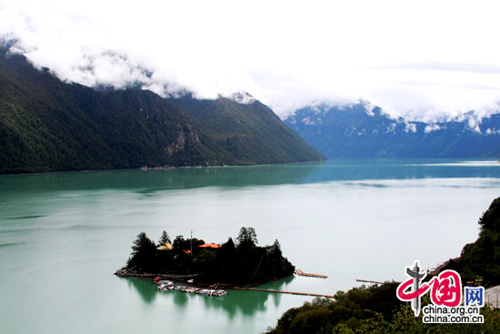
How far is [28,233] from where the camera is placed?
50.3 m

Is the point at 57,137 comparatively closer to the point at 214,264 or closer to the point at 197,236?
the point at 197,236

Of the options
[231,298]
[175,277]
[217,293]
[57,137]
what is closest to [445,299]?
[231,298]

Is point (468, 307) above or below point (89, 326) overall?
above

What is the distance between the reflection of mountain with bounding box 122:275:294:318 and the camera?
98.0 ft

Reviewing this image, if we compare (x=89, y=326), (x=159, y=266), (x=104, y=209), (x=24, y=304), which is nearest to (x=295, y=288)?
(x=159, y=266)

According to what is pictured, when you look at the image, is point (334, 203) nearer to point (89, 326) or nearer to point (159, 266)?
point (159, 266)

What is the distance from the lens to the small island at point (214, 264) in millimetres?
34281


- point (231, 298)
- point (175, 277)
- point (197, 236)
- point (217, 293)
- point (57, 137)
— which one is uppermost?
point (57, 137)

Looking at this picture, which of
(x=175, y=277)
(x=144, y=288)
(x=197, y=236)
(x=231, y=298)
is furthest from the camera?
(x=197, y=236)

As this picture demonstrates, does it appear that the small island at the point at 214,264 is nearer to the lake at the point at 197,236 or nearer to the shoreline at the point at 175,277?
the shoreline at the point at 175,277

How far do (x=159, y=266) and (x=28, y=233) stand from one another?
20.7 metres

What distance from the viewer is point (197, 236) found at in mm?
49500

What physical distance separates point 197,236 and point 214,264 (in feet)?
47.8

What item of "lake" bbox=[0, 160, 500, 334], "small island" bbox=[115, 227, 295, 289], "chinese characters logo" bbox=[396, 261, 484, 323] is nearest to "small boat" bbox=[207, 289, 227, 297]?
"lake" bbox=[0, 160, 500, 334]
